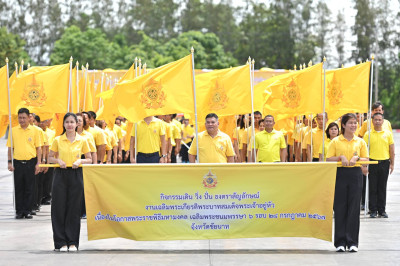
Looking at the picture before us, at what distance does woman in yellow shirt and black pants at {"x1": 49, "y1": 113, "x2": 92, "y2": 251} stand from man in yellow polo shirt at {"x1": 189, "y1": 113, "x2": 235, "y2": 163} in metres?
1.68

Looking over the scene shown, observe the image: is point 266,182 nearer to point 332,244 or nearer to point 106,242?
point 332,244

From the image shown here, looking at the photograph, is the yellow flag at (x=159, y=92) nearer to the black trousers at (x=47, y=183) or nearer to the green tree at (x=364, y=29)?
the black trousers at (x=47, y=183)

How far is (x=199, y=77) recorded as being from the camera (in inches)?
506

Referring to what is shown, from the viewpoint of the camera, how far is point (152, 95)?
11.1 metres

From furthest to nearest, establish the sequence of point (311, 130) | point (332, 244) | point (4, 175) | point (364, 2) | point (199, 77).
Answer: point (364, 2), point (4, 175), point (311, 130), point (199, 77), point (332, 244)

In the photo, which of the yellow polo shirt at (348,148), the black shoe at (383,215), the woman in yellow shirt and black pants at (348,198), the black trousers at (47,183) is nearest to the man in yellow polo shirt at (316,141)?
the black shoe at (383,215)

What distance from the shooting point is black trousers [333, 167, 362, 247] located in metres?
9.55

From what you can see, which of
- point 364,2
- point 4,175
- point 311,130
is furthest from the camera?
point 364,2

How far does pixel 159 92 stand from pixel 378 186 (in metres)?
4.29

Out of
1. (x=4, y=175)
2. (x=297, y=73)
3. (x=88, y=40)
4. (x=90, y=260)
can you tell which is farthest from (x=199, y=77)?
(x=88, y=40)

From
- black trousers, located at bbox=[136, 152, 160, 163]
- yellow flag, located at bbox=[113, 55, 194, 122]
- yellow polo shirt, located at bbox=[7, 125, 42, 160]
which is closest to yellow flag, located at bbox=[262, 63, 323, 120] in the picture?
black trousers, located at bbox=[136, 152, 160, 163]

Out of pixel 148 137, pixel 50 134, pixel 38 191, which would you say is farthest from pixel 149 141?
pixel 38 191

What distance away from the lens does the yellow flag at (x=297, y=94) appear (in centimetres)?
1307

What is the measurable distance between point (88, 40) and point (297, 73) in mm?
57792
